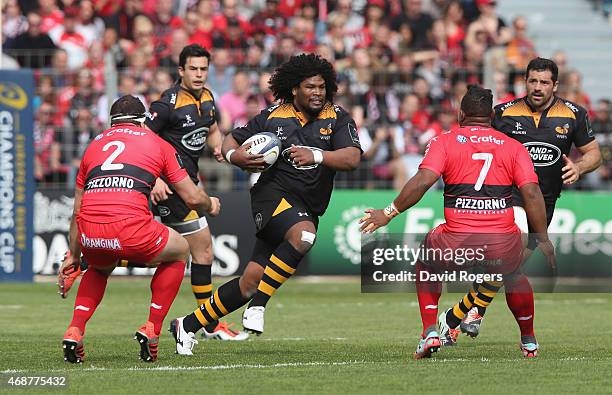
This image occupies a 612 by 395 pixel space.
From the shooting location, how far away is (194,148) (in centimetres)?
1226

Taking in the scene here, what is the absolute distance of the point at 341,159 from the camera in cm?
1032

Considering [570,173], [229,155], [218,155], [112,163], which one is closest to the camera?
[112,163]

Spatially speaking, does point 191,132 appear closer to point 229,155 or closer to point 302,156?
point 229,155

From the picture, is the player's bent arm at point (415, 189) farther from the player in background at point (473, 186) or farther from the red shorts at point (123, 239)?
the red shorts at point (123, 239)

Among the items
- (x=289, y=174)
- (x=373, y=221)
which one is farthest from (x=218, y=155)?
(x=373, y=221)

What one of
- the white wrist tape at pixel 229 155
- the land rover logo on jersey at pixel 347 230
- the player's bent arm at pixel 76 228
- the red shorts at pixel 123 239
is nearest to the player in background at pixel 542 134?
the white wrist tape at pixel 229 155

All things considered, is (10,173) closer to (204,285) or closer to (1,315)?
(1,315)

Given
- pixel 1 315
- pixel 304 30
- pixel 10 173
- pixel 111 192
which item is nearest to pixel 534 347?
pixel 111 192

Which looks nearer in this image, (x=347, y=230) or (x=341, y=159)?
(x=341, y=159)

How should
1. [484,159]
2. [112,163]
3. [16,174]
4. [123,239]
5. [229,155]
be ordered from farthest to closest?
[16,174], [229,155], [484,159], [112,163], [123,239]

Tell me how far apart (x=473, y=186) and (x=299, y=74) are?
1.94m

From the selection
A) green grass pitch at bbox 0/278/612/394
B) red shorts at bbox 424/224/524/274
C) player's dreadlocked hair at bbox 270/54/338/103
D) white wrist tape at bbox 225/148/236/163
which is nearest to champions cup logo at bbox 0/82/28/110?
green grass pitch at bbox 0/278/612/394

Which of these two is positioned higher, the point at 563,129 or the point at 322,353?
the point at 563,129

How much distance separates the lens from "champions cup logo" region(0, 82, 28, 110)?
1795 centimetres
